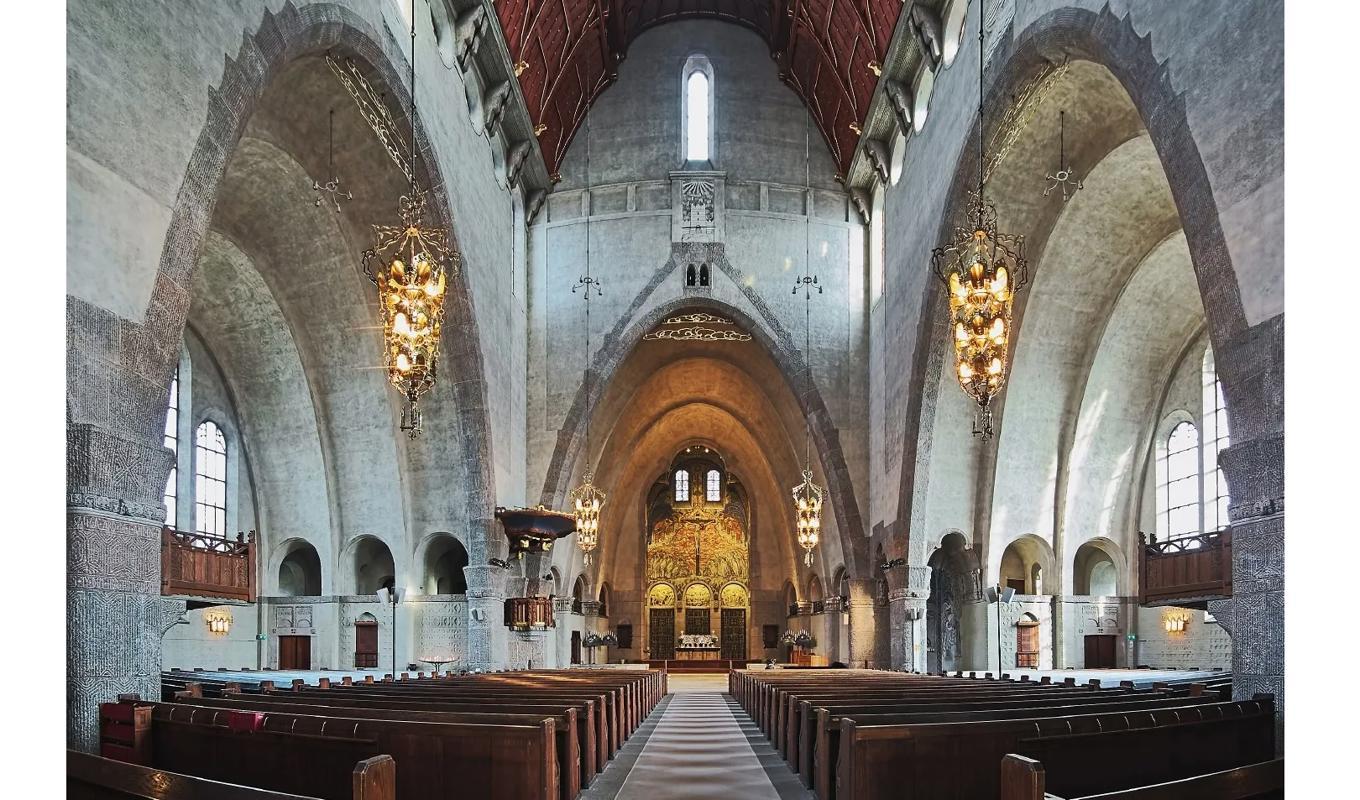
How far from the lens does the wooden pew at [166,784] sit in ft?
12.1

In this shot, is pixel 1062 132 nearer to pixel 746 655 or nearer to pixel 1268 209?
pixel 1268 209

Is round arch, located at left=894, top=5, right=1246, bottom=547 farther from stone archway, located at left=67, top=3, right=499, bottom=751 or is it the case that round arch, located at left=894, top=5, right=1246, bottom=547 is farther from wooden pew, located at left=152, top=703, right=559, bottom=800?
stone archway, located at left=67, top=3, right=499, bottom=751

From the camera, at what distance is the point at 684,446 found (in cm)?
4309

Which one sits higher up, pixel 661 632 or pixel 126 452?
pixel 126 452

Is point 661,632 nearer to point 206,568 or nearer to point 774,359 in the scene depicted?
point 774,359

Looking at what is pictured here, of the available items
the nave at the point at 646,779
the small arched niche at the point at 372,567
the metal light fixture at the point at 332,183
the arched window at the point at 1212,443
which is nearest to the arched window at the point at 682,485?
the small arched niche at the point at 372,567

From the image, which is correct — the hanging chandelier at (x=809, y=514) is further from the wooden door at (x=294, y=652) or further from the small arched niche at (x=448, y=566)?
the wooden door at (x=294, y=652)

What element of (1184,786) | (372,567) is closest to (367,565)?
(372,567)

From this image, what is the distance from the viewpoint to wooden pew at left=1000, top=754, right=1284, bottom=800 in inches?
148

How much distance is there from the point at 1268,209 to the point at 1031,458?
45.8 feet

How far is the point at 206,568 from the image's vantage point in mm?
17750

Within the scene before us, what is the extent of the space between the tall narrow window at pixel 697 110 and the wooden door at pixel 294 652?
15.9 meters

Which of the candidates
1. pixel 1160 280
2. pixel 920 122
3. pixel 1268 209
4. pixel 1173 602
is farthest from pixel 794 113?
pixel 1268 209

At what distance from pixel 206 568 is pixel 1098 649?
1867cm
